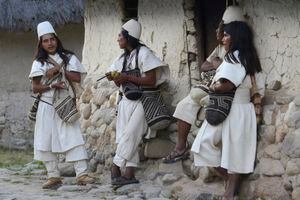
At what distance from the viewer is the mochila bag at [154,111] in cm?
775

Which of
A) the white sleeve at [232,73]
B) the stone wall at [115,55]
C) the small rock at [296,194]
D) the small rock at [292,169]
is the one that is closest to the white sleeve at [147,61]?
the stone wall at [115,55]

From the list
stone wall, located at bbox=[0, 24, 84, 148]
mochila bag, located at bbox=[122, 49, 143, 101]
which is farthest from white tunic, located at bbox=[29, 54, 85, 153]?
stone wall, located at bbox=[0, 24, 84, 148]

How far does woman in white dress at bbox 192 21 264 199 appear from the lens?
21.7ft

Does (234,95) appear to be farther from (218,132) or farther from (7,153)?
(7,153)

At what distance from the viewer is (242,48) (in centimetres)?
674

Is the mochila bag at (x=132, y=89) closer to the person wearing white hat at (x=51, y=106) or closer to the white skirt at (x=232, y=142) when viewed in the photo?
the person wearing white hat at (x=51, y=106)

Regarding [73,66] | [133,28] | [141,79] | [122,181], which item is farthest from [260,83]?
[73,66]

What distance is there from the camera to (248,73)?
6691 mm

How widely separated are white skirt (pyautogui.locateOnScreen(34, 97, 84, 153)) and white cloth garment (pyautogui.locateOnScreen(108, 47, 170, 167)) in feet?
1.55

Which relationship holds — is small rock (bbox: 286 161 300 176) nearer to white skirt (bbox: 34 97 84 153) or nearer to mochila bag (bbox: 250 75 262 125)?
mochila bag (bbox: 250 75 262 125)

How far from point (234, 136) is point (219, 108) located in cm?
26

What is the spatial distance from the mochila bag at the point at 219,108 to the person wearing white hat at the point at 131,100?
115 cm

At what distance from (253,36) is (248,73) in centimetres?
54

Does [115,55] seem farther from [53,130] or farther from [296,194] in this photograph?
[296,194]
